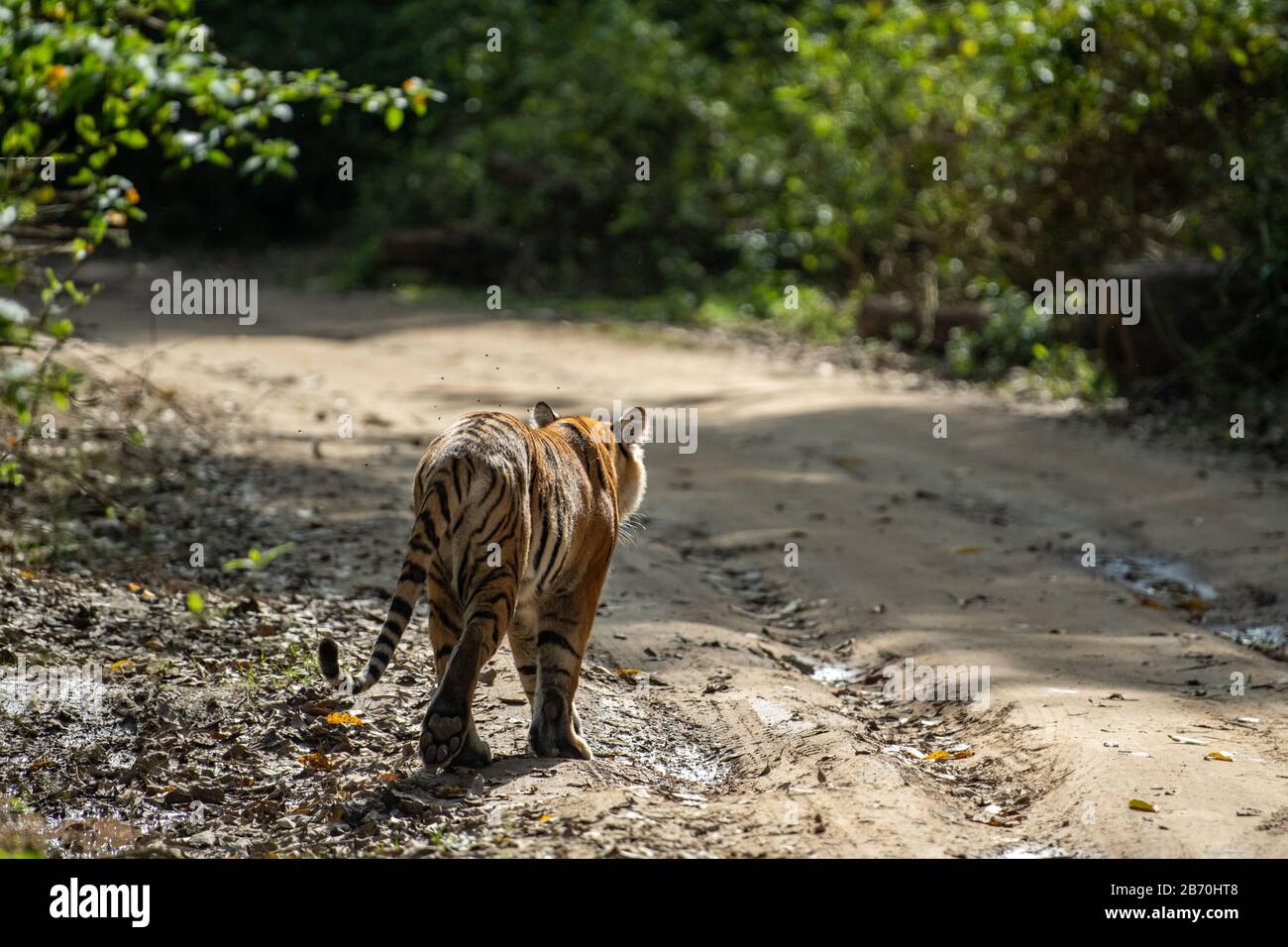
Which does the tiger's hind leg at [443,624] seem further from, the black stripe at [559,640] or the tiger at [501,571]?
the black stripe at [559,640]

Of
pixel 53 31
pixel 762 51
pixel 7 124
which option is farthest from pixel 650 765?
pixel 762 51

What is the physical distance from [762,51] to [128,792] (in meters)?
18.6

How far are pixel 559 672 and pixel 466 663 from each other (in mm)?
686

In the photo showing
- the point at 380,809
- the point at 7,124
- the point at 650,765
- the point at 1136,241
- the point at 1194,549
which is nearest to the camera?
the point at 380,809

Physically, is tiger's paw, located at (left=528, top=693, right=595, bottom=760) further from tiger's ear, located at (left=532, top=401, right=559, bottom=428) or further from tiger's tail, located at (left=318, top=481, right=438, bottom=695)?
tiger's ear, located at (left=532, top=401, right=559, bottom=428)

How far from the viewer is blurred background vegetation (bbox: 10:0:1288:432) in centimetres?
1330

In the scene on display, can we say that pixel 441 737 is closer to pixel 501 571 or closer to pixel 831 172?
pixel 501 571

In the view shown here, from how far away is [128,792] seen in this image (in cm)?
521

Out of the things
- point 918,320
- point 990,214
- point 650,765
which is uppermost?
point 990,214

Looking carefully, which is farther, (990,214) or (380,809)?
(990,214)

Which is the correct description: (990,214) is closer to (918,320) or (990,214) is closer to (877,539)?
(918,320)

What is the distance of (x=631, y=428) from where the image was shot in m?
6.35

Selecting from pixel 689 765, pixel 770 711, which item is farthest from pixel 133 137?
pixel 770 711
